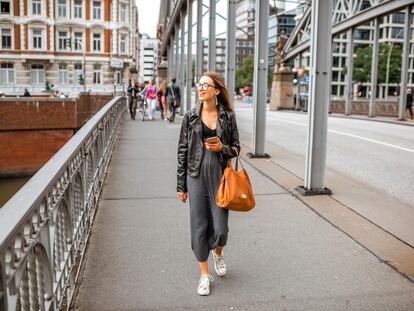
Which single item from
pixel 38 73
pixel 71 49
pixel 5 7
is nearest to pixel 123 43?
pixel 71 49

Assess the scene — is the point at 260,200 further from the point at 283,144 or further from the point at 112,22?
the point at 112,22

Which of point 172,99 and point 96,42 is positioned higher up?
point 96,42

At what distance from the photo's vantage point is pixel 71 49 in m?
58.0

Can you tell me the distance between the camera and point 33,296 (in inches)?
102

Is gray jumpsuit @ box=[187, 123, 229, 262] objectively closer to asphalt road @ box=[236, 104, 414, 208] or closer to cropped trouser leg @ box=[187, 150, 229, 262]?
cropped trouser leg @ box=[187, 150, 229, 262]

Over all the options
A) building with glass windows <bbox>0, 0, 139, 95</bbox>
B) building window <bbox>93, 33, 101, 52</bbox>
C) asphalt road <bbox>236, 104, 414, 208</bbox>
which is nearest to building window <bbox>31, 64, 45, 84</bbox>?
building with glass windows <bbox>0, 0, 139, 95</bbox>

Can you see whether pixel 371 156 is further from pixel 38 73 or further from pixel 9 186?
pixel 38 73

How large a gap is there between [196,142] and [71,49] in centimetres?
5714

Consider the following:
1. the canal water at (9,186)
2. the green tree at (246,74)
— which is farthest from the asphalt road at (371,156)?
the green tree at (246,74)

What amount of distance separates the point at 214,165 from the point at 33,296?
1725 millimetres

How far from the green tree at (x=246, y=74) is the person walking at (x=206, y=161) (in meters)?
99.1

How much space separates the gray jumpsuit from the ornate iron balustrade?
0.89 meters

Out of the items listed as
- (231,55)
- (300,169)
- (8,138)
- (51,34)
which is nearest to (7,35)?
(51,34)

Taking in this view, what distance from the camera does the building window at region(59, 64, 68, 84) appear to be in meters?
59.5
